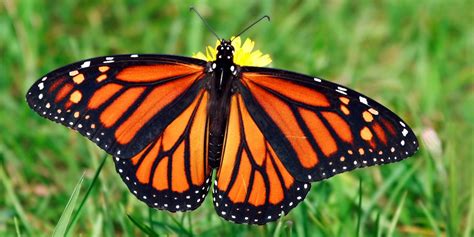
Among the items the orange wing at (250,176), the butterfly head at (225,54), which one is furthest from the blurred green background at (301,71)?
the butterfly head at (225,54)

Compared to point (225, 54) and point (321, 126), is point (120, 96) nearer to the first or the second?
point (225, 54)

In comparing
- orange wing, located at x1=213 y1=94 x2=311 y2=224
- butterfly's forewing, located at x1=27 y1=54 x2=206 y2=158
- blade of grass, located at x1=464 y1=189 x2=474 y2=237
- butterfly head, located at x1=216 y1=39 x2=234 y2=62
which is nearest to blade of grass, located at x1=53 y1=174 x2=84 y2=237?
butterfly's forewing, located at x1=27 y1=54 x2=206 y2=158

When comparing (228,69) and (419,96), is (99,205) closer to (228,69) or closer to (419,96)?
(228,69)

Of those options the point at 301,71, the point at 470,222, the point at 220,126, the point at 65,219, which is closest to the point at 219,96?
the point at 220,126

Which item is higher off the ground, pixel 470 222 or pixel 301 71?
pixel 301 71

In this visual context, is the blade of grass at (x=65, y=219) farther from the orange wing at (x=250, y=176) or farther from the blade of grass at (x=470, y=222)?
the blade of grass at (x=470, y=222)

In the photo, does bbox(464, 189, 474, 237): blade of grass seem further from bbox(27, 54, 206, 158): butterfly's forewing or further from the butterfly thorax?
bbox(27, 54, 206, 158): butterfly's forewing
